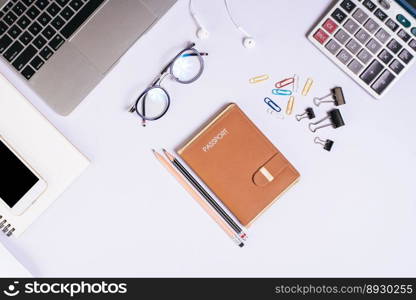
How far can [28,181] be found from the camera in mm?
884

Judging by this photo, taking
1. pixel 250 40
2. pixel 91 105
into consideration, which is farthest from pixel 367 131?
pixel 91 105

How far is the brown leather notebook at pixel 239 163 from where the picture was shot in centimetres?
91

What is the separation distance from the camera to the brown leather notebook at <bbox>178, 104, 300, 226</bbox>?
91 centimetres

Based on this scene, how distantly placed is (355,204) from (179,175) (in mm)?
418

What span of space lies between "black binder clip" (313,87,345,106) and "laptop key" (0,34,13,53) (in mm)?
660

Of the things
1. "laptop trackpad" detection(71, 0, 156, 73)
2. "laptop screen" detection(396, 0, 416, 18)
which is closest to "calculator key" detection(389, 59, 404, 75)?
"laptop screen" detection(396, 0, 416, 18)

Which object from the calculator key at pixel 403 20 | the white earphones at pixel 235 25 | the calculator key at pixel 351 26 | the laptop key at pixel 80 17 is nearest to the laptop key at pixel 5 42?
the laptop key at pixel 80 17

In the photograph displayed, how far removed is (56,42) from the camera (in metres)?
0.85

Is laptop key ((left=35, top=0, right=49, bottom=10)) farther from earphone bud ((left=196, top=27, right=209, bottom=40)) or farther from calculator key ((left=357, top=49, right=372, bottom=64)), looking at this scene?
calculator key ((left=357, top=49, right=372, bottom=64))

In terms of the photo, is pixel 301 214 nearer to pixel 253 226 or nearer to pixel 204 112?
pixel 253 226

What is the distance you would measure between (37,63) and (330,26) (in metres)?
0.62

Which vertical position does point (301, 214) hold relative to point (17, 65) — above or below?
below

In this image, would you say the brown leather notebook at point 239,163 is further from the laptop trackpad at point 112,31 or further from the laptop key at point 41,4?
the laptop key at point 41,4

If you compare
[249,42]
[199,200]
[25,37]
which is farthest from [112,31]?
[199,200]
